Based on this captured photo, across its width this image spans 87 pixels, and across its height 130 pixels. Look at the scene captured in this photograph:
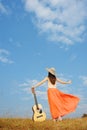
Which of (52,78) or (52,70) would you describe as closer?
(52,78)

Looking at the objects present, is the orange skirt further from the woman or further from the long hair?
the long hair

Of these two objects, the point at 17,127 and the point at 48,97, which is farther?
the point at 48,97

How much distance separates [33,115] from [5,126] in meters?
2.92

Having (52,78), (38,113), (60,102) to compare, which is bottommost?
(38,113)

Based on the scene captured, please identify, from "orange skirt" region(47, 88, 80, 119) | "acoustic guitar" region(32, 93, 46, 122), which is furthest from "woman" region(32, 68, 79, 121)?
"acoustic guitar" region(32, 93, 46, 122)

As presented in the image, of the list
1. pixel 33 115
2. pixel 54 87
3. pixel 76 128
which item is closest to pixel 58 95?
pixel 54 87

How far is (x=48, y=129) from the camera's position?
14.4 metres

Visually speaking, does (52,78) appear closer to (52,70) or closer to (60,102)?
(52,70)

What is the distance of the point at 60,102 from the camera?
18672 mm

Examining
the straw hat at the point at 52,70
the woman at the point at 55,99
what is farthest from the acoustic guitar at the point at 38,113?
the straw hat at the point at 52,70

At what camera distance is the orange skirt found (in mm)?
18266

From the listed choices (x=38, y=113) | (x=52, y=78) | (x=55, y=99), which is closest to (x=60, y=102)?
(x=55, y=99)

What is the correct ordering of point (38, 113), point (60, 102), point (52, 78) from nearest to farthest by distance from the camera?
point (38, 113) → point (52, 78) → point (60, 102)

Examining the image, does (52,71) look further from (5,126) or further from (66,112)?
(5,126)
